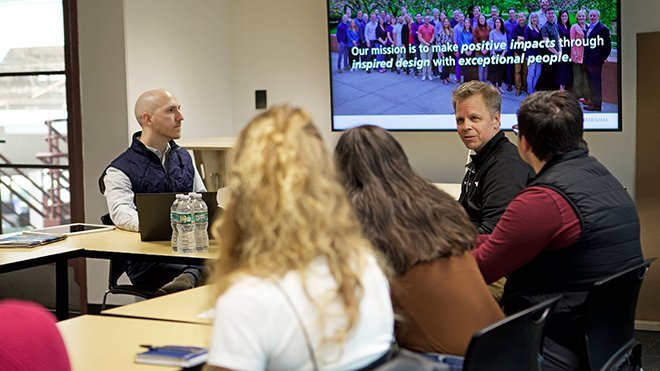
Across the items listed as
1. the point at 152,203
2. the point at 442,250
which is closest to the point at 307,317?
the point at 442,250

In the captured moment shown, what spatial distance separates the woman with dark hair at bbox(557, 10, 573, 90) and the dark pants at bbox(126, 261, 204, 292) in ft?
8.28

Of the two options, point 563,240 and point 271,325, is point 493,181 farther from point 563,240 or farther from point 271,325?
point 271,325

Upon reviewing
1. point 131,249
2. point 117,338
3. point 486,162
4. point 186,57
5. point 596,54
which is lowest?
point 117,338

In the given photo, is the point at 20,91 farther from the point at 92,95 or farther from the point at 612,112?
the point at 612,112

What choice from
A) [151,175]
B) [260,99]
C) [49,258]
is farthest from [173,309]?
[260,99]

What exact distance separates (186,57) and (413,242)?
4427mm

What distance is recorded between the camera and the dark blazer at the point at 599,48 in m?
5.48

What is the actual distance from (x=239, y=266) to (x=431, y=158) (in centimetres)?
461

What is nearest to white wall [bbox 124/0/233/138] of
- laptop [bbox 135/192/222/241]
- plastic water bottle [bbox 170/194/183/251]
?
laptop [bbox 135/192/222/241]

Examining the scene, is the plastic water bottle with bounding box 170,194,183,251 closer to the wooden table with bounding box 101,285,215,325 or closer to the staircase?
the wooden table with bounding box 101,285,215,325

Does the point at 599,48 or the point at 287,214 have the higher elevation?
the point at 599,48

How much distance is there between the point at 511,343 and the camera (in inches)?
95.9

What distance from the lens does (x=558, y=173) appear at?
2.95 m

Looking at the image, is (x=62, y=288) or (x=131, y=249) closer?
(x=131, y=249)
